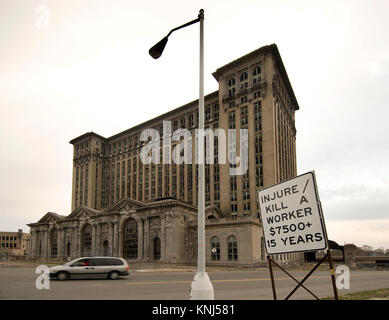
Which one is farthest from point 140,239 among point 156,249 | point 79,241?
point 79,241

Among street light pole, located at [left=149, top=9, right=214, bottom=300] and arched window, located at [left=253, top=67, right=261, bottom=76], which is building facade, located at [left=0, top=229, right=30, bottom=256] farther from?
street light pole, located at [left=149, top=9, right=214, bottom=300]

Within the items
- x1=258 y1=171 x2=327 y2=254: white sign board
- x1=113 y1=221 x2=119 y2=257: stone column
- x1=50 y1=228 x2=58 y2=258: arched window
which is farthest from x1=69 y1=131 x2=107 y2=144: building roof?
x1=258 y1=171 x2=327 y2=254: white sign board

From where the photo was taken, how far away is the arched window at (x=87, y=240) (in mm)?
79125

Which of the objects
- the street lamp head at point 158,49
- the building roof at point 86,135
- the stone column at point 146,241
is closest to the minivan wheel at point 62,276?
the street lamp head at point 158,49

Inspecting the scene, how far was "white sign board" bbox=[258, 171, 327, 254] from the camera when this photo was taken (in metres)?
7.80

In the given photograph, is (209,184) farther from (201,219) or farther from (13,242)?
(13,242)

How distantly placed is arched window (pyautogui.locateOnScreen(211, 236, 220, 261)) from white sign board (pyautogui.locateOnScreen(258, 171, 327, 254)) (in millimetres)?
51489

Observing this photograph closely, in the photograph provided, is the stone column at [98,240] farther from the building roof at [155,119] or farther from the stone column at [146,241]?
the building roof at [155,119]

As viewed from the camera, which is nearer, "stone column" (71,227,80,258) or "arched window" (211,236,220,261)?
"arched window" (211,236,220,261)

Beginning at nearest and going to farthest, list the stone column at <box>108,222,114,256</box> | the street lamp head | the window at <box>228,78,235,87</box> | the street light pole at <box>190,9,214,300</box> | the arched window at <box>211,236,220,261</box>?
the street light pole at <box>190,9,214,300</box>
the street lamp head
the arched window at <box>211,236,220,261</box>
the stone column at <box>108,222,114,256</box>
the window at <box>228,78,235,87</box>

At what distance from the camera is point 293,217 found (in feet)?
27.2
